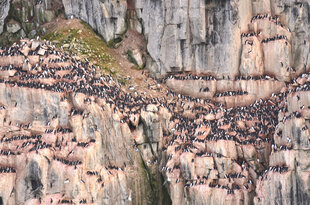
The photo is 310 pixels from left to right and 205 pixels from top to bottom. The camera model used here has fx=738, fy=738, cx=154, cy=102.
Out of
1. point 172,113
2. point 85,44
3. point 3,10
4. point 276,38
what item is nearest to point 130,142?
point 172,113

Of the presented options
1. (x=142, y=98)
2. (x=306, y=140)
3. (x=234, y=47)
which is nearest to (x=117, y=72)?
(x=142, y=98)

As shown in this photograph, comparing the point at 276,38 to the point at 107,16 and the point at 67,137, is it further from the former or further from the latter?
the point at 67,137

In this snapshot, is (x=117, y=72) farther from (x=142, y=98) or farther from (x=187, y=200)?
(x=187, y=200)

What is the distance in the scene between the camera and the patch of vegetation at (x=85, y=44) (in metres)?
76.1

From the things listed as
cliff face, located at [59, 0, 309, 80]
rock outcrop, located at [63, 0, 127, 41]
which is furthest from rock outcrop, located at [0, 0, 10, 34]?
cliff face, located at [59, 0, 309, 80]

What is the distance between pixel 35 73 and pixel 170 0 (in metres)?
16.3

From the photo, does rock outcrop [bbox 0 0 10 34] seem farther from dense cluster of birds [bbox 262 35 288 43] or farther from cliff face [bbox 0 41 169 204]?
dense cluster of birds [bbox 262 35 288 43]

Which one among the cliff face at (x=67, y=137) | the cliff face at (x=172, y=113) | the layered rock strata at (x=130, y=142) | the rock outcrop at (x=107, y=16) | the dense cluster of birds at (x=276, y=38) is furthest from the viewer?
the rock outcrop at (x=107, y=16)

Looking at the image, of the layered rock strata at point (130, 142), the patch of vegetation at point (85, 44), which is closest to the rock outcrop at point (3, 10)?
the patch of vegetation at point (85, 44)

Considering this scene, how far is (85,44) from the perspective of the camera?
254 feet

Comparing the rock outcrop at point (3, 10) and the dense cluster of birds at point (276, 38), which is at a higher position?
the rock outcrop at point (3, 10)

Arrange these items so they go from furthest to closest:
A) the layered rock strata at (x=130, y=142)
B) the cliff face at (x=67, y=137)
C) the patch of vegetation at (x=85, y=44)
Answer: the patch of vegetation at (x=85, y=44), the cliff face at (x=67, y=137), the layered rock strata at (x=130, y=142)

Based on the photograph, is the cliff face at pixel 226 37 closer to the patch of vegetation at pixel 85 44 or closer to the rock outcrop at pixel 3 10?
the patch of vegetation at pixel 85 44

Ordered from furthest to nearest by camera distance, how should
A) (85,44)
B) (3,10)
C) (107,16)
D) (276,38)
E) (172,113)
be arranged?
(3,10), (107,16), (85,44), (276,38), (172,113)
